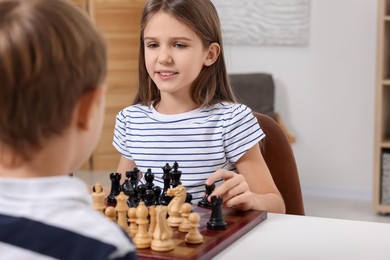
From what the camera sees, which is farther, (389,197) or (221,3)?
(221,3)

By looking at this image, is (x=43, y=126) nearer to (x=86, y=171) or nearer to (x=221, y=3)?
(x=221, y=3)

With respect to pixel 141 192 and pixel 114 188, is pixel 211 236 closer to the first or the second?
pixel 141 192

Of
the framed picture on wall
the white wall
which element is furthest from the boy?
the framed picture on wall

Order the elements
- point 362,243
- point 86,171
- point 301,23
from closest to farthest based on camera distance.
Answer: point 362,243 → point 301,23 → point 86,171

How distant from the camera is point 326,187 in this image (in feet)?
17.0

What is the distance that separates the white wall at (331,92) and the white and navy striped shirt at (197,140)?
3.03 m

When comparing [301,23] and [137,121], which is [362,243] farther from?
[301,23]

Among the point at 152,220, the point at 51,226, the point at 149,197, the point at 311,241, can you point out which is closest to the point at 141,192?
the point at 149,197

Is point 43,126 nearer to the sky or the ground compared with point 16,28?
nearer to the ground

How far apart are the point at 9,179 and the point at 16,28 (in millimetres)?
190

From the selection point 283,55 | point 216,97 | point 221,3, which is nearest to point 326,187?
point 283,55

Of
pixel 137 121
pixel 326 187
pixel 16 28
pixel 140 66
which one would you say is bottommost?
pixel 326 187

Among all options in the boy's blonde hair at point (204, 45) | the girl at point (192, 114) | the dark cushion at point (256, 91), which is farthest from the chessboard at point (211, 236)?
the dark cushion at point (256, 91)

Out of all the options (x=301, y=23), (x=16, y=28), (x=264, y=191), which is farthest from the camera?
(x=301, y=23)
